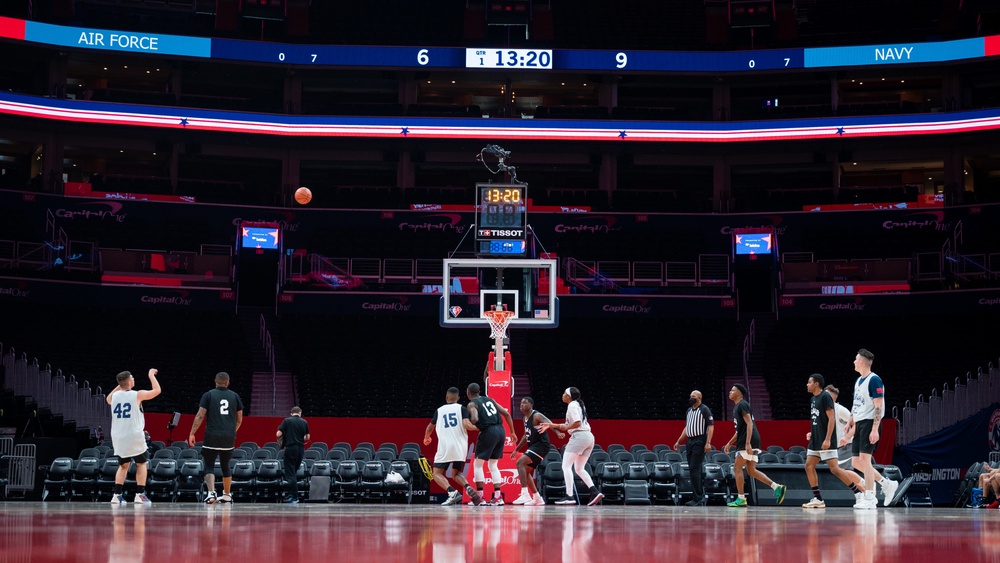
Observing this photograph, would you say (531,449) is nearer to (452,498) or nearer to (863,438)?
(452,498)

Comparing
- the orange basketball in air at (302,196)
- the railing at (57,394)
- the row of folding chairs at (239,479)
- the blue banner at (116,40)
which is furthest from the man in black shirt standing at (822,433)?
the blue banner at (116,40)

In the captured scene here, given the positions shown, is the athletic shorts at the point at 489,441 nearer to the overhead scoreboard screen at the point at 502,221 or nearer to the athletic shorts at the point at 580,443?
the athletic shorts at the point at 580,443

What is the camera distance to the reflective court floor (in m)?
6.18

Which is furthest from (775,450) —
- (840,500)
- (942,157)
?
(942,157)

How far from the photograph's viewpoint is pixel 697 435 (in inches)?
720

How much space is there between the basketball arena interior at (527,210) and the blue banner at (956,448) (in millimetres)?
73

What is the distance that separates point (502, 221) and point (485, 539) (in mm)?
15119

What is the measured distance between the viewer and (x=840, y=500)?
Result: 1994 centimetres

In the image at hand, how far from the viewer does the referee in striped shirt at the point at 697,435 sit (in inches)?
715

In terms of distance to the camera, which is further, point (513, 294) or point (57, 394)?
point (57, 394)

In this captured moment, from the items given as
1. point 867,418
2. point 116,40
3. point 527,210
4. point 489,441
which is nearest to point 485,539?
point 867,418

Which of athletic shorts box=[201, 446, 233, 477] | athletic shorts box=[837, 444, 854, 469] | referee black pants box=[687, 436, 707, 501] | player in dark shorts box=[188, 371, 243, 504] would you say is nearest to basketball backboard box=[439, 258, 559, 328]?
referee black pants box=[687, 436, 707, 501]

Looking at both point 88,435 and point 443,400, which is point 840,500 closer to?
point 443,400

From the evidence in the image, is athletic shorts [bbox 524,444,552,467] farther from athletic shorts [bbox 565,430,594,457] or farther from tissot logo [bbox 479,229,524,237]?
tissot logo [bbox 479,229,524,237]
